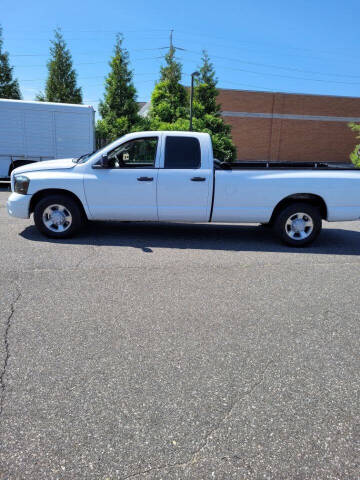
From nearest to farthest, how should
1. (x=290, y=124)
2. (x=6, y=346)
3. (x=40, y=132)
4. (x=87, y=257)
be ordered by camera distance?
(x=6, y=346) → (x=87, y=257) → (x=40, y=132) → (x=290, y=124)

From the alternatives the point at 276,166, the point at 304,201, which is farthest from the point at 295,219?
the point at 276,166

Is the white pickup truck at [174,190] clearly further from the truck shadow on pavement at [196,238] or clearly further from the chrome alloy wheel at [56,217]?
the truck shadow on pavement at [196,238]

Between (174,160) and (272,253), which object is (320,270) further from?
(174,160)

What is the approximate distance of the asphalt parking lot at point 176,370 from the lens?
1.95m

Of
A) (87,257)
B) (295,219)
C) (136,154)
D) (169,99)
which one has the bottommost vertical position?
(87,257)

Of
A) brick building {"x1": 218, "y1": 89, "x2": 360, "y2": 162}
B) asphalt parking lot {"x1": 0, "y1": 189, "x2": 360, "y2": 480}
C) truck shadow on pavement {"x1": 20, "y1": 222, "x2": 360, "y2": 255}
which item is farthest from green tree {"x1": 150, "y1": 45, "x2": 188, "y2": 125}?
asphalt parking lot {"x1": 0, "y1": 189, "x2": 360, "y2": 480}

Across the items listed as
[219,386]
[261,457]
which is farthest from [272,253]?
[261,457]

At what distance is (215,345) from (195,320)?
0.47m

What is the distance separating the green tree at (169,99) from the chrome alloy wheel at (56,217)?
14.6 metres

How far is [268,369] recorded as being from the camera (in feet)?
9.01

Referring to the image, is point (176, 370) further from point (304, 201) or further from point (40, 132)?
point (40, 132)

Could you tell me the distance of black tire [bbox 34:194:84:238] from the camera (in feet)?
A: 20.3

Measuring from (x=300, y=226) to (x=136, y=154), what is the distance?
3337 mm

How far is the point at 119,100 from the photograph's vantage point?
21078mm
